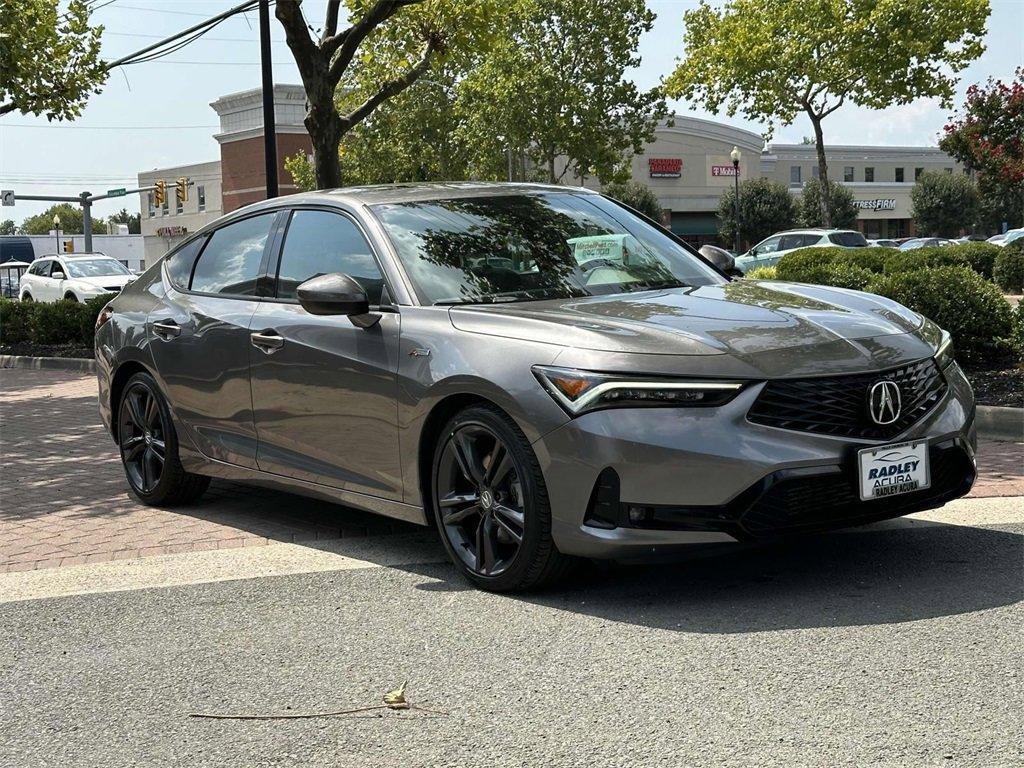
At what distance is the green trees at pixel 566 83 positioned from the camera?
43.0 m

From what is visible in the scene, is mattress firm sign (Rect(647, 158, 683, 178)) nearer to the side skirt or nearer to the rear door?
the rear door

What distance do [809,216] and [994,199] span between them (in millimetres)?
14706

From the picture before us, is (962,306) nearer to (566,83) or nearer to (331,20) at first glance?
(331,20)

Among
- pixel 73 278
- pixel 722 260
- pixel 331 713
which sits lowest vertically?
pixel 331 713

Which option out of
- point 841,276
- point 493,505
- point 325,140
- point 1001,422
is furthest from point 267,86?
point 493,505

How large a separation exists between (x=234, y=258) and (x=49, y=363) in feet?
42.1

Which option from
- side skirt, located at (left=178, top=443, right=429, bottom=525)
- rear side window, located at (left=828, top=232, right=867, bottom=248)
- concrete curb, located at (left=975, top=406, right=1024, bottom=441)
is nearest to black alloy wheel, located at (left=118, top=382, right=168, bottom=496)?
side skirt, located at (left=178, top=443, right=429, bottom=525)

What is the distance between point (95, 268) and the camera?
3344 centimetres

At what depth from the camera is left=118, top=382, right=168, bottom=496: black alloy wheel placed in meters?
7.22

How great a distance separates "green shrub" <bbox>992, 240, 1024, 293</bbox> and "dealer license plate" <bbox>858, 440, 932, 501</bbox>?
67.1 feet

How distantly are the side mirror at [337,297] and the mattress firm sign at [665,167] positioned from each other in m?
71.9

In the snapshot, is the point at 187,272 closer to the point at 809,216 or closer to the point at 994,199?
the point at 809,216

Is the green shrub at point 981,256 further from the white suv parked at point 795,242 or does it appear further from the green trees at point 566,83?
the green trees at point 566,83

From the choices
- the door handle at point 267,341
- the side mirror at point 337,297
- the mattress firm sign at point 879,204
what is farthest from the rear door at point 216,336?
the mattress firm sign at point 879,204
